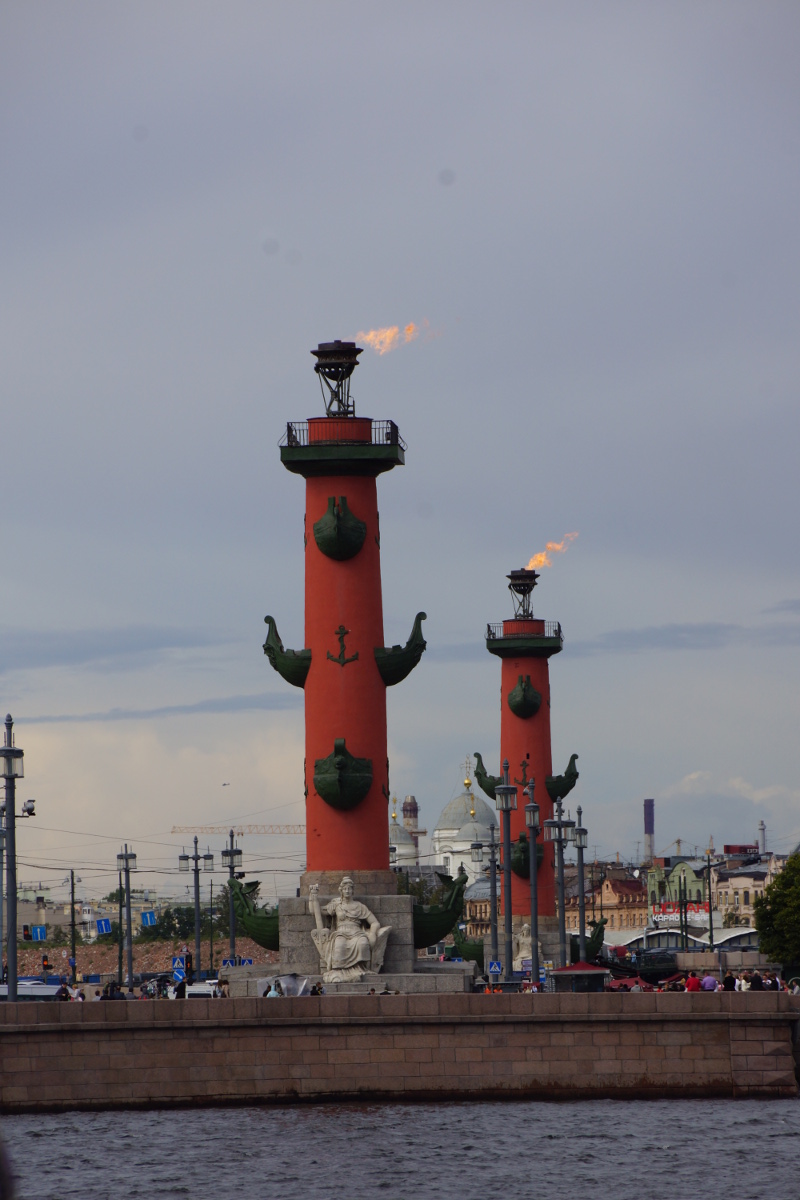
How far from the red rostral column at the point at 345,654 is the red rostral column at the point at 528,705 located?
22.6 meters

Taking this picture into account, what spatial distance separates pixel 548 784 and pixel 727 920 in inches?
3533

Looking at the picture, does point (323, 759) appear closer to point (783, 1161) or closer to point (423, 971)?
point (423, 971)

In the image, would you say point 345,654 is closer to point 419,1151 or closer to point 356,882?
point 356,882

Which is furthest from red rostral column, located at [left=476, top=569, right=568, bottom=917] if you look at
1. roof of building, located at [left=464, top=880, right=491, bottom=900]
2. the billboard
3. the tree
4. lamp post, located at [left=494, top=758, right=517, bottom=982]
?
roof of building, located at [left=464, top=880, right=491, bottom=900]

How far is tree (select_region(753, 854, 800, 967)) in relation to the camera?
7925 centimetres

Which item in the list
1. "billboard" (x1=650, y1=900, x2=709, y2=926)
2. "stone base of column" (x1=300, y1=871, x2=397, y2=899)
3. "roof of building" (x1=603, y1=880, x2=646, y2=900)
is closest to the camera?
"stone base of column" (x1=300, y1=871, x2=397, y2=899)

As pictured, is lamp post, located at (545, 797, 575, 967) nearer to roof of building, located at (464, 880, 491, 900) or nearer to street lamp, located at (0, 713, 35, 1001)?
street lamp, located at (0, 713, 35, 1001)

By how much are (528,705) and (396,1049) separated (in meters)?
30.8

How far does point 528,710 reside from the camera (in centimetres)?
6178

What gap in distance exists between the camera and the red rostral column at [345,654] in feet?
127

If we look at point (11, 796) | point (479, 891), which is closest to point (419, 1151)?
point (11, 796)

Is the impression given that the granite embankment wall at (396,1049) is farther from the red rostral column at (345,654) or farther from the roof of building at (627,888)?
the roof of building at (627,888)

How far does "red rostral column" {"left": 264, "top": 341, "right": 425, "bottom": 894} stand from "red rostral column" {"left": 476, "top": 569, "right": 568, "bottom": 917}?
22.6 metres

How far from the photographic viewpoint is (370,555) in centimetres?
3925
